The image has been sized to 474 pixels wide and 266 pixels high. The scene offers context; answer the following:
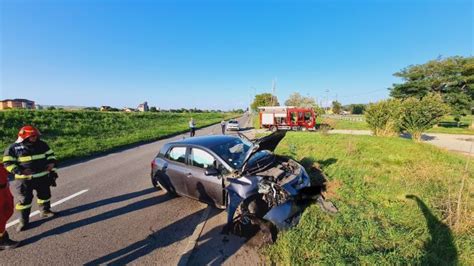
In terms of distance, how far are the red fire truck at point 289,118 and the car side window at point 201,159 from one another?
2171 cm

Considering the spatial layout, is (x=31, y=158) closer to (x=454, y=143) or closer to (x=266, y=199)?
(x=266, y=199)

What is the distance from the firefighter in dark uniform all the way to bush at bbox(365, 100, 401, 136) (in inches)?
667

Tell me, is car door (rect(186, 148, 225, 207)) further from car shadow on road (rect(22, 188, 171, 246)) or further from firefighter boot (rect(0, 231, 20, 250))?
firefighter boot (rect(0, 231, 20, 250))

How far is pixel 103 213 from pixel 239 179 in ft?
10.1

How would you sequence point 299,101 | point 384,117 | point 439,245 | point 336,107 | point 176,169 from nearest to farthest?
point 439,245 → point 176,169 → point 384,117 → point 299,101 → point 336,107

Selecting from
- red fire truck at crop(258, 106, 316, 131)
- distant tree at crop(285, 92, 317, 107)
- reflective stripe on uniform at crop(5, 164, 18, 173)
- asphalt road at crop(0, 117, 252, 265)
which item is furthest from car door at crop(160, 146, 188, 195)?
distant tree at crop(285, 92, 317, 107)

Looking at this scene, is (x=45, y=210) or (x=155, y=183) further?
(x=155, y=183)

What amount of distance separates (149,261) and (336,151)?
833cm

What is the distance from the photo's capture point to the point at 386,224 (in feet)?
11.9

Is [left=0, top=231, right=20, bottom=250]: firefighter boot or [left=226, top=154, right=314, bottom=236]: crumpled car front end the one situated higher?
[left=226, top=154, right=314, bottom=236]: crumpled car front end

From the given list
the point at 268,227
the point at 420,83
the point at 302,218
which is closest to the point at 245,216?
the point at 268,227

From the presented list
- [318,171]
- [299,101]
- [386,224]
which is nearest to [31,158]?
[386,224]

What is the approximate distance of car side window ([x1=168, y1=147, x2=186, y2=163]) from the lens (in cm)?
512

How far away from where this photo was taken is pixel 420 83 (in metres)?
32.7
